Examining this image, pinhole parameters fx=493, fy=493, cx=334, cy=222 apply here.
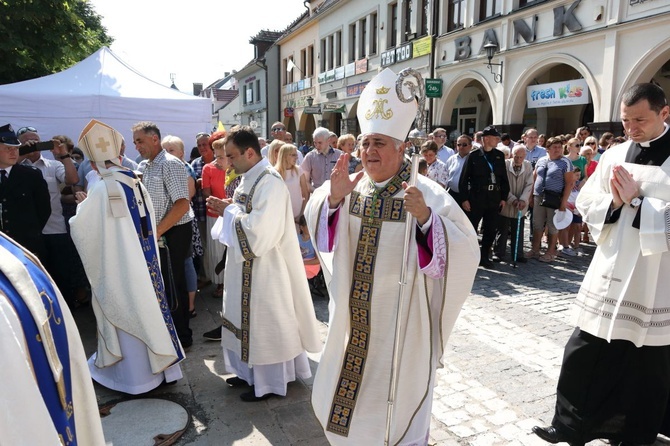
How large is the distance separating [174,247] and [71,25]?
10.5 meters

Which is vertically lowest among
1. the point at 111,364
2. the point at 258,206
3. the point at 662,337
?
the point at 111,364

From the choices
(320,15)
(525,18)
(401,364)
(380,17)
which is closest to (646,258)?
(401,364)

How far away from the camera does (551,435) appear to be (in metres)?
2.88

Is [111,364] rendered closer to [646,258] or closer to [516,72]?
[646,258]

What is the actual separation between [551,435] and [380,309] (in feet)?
4.38

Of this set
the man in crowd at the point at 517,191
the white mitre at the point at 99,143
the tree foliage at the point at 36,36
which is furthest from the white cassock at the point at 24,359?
the tree foliage at the point at 36,36

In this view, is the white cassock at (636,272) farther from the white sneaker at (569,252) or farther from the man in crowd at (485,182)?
the white sneaker at (569,252)

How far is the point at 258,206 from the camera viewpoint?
10.8 feet

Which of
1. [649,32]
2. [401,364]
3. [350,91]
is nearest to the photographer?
[401,364]

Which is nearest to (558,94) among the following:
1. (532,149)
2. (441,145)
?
(532,149)

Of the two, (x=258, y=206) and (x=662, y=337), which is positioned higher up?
(x=258, y=206)

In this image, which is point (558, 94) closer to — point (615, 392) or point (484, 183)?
point (484, 183)

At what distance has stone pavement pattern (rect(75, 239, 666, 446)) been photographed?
305cm

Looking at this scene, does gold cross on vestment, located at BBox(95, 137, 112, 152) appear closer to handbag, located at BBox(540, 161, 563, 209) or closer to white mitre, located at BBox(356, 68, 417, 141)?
white mitre, located at BBox(356, 68, 417, 141)
